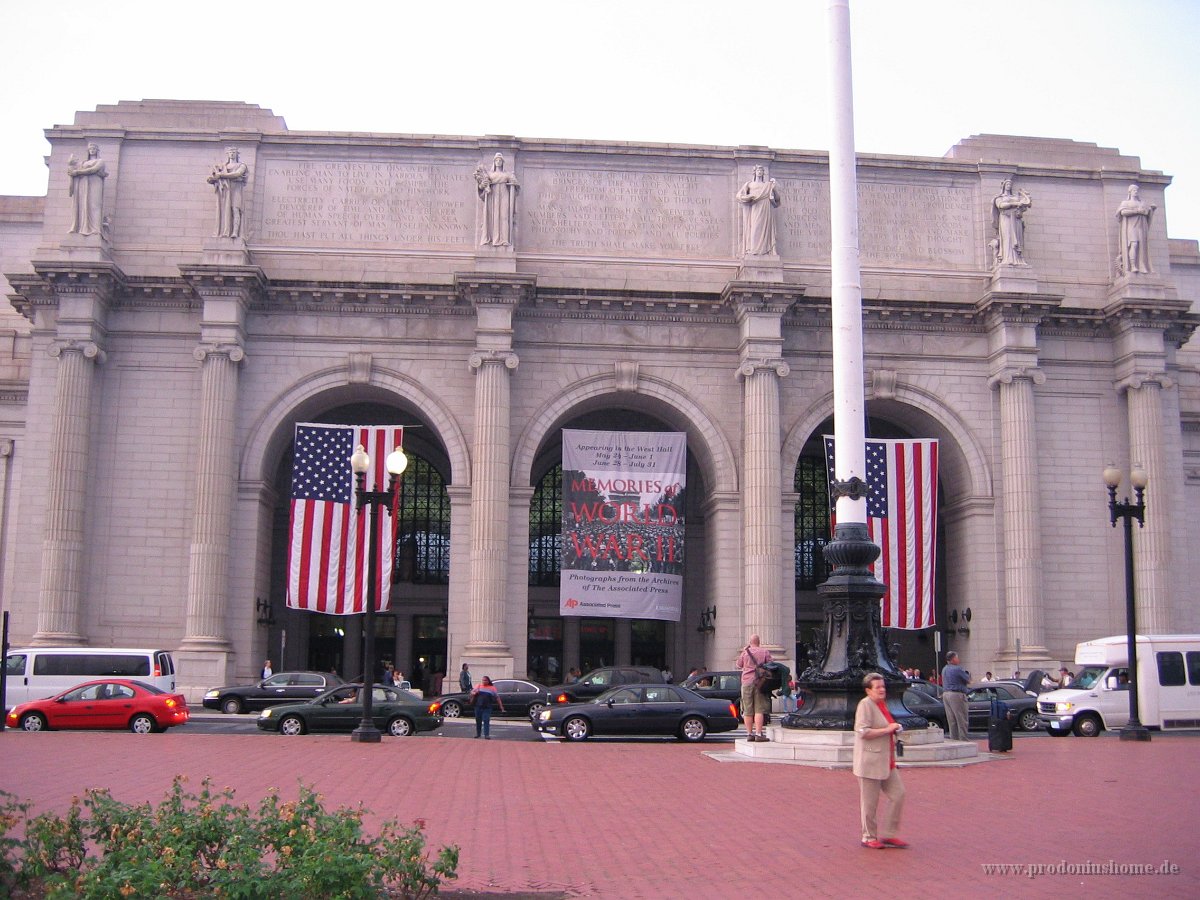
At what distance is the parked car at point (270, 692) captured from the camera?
35969mm

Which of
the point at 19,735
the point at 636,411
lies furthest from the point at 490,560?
the point at 19,735

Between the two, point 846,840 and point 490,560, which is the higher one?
point 490,560

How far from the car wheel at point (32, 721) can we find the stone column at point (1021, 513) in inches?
1169

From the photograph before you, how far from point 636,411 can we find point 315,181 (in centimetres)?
1428

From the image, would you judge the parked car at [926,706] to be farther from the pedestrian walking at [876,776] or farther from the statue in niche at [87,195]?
the statue in niche at [87,195]

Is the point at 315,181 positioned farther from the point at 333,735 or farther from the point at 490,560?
the point at 333,735

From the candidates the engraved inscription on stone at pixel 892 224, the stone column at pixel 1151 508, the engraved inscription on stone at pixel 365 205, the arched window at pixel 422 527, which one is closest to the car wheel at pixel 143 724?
the engraved inscription on stone at pixel 365 205

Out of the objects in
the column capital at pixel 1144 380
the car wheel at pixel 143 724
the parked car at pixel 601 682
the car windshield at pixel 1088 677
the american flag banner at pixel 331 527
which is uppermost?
the column capital at pixel 1144 380

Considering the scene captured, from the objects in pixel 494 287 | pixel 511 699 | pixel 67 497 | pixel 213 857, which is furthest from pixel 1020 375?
pixel 213 857

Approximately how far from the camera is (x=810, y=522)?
5038cm

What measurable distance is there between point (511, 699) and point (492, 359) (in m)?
11.7

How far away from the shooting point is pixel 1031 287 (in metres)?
43.2

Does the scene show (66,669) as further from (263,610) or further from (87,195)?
(87,195)

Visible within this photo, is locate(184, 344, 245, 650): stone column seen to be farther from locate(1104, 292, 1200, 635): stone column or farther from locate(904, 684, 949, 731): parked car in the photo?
locate(1104, 292, 1200, 635): stone column
